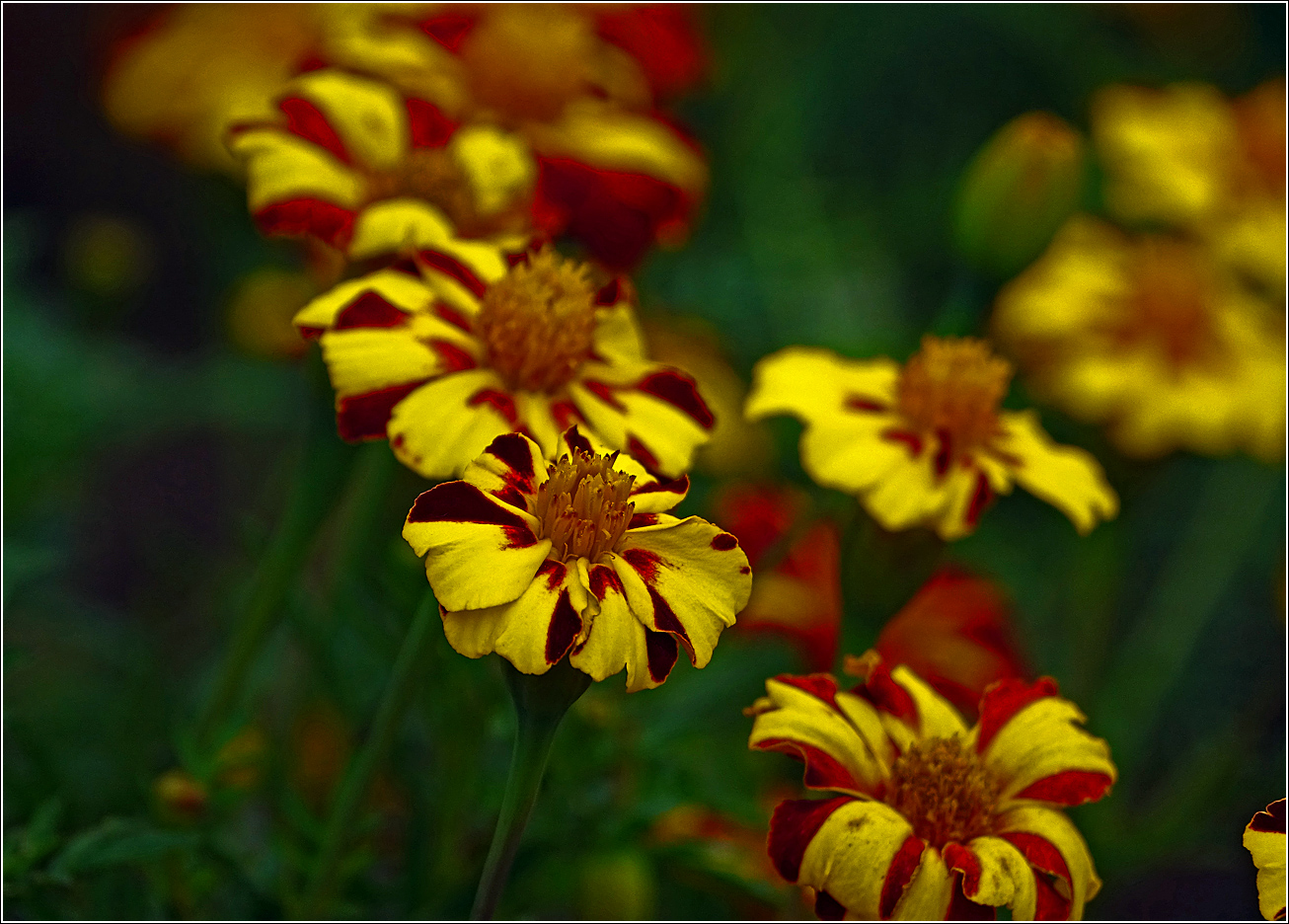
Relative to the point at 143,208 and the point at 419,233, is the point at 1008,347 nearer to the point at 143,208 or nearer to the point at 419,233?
the point at 419,233

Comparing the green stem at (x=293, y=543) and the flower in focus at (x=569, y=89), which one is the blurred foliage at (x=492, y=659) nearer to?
the green stem at (x=293, y=543)

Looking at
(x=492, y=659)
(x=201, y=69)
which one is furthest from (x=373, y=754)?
(x=201, y=69)

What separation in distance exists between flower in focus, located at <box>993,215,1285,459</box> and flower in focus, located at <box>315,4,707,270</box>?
35cm

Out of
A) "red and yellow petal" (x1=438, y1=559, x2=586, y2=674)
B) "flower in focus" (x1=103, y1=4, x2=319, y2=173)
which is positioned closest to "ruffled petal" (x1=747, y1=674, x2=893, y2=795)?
"red and yellow petal" (x1=438, y1=559, x2=586, y2=674)

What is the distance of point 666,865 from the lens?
920mm

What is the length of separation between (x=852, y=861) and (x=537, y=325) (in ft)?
1.03

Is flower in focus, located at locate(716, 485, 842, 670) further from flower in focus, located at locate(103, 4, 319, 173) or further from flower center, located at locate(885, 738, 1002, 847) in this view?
flower in focus, located at locate(103, 4, 319, 173)

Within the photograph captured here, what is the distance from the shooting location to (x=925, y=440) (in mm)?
833

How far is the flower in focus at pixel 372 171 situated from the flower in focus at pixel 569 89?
5 cm

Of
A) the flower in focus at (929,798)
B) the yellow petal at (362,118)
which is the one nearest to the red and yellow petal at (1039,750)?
the flower in focus at (929,798)

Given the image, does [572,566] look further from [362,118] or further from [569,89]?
[569,89]

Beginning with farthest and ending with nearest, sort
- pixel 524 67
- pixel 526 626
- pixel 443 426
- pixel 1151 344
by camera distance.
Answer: pixel 1151 344
pixel 524 67
pixel 443 426
pixel 526 626

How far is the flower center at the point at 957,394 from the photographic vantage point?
0.83m

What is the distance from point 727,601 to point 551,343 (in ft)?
0.63
